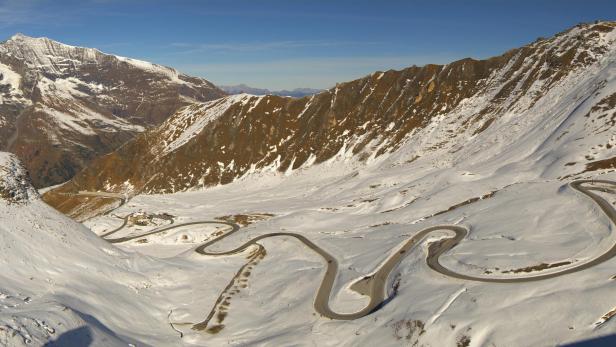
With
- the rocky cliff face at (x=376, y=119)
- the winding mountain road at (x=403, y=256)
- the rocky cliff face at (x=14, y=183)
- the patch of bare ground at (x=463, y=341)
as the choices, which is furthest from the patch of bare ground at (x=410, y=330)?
the rocky cliff face at (x=376, y=119)

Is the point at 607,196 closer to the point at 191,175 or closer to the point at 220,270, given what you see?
the point at 220,270

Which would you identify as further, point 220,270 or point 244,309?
point 220,270

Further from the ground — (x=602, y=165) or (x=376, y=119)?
(x=376, y=119)

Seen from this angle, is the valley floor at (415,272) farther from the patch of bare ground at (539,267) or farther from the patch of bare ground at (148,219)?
the patch of bare ground at (148,219)

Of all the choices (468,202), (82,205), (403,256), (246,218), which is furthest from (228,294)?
(82,205)

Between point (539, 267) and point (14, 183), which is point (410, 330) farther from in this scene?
point (14, 183)

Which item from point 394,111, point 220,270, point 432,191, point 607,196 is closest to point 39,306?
point 220,270

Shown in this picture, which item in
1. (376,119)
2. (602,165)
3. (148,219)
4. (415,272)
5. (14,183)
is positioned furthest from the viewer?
(376,119)
